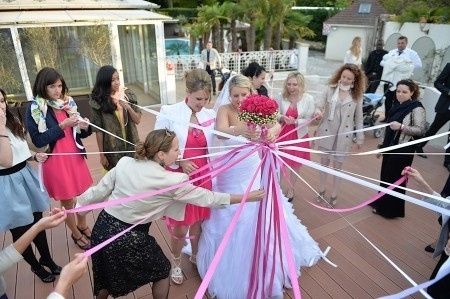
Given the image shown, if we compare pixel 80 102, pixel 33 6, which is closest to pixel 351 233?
pixel 80 102

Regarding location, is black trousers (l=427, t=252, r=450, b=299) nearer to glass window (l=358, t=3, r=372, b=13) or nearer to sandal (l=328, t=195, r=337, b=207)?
sandal (l=328, t=195, r=337, b=207)

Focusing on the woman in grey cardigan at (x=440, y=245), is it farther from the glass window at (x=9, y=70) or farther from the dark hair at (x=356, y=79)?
the glass window at (x=9, y=70)

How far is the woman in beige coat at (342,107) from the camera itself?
12.1ft

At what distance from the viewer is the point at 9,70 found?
7.40 meters

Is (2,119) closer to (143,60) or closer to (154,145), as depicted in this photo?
(154,145)

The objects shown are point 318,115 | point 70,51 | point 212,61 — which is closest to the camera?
point 318,115

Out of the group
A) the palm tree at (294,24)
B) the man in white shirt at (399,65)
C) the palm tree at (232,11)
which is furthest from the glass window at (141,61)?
the palm tree at (294,24)

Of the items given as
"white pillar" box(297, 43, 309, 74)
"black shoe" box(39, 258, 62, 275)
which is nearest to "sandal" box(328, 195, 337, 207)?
"black shoe" box(39, 258, 62, 275)

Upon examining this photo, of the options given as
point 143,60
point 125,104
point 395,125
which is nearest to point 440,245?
point 395,125

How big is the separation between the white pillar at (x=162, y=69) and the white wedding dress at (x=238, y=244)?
629 centimetres

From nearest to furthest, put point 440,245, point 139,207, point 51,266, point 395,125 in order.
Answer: point 139,207
point 440,245
point 51,266
point 395,125

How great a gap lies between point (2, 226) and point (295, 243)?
95.9 inches

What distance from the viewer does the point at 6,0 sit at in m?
7.92

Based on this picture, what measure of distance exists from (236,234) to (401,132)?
7.38 feet
